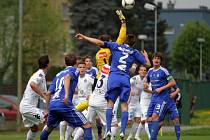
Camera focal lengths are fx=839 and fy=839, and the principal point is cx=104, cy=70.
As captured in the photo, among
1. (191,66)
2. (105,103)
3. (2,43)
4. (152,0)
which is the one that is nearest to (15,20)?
(2,43)

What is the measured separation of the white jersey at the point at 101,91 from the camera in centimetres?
2212

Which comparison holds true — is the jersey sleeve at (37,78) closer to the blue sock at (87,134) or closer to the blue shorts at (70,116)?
the blue shorts at (70,116)

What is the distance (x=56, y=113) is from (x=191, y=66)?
7471 cm

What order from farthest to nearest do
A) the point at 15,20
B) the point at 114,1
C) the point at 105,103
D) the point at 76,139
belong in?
the point at 114,1 < the point at 15,20 < the point at 105,103 < the point at 76,139

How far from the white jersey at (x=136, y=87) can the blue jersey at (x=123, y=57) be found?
6748 mm

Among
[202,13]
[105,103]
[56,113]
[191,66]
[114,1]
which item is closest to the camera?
[56,113]

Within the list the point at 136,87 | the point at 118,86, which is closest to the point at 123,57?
the point at 118,86

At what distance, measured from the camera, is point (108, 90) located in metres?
20.3

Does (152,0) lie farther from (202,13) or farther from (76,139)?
(76,139)

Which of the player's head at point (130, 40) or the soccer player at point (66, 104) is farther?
the player's head at point (130, 40)

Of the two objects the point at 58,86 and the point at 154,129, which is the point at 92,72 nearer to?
the point at 154,129

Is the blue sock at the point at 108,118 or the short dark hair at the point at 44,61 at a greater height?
the short dark hair at the point at 44,61

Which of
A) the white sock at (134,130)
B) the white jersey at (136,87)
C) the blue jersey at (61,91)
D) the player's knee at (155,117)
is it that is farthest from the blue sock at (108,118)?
the white jersey at (136,87)

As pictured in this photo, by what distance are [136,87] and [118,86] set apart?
7130 millimetres
